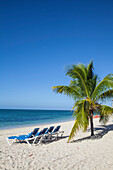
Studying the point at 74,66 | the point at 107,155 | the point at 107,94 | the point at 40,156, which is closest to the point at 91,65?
the point at 74,66

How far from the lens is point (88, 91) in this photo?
7.62m

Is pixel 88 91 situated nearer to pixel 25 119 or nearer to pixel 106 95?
pixel 106 95

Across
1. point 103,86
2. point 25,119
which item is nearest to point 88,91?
point 103,86

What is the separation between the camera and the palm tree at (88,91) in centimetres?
716

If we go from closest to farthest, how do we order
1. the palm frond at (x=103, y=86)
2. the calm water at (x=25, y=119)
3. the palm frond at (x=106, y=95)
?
the palm frond at (x=103, y=86) → the palm frond at (x=106, y=95) → the calm water at (x=25, y=119)

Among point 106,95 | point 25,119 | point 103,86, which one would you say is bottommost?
point 25,119

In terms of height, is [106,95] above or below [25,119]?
above

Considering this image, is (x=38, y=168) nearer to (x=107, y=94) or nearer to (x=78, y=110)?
(x=78, y=110)

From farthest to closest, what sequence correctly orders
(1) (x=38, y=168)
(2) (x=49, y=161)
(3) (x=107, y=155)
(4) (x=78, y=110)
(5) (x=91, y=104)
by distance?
1. (5) (x=91, y=104)
2. (4) (x=78, y=110)
3. (3) (x=107, y=155)
4. (2) (x=49, y=161)
5. (1) (x=38, y=168)

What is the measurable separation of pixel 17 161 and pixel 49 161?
3.02 ft

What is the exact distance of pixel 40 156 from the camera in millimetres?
4703

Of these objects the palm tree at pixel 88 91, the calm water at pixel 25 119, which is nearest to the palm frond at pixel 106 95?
the palm tree at pixel 88 91

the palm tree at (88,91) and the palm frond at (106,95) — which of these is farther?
the palm frond at (106,95)

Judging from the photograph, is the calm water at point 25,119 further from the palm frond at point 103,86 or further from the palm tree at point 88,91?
the palm frond at point 103,86
